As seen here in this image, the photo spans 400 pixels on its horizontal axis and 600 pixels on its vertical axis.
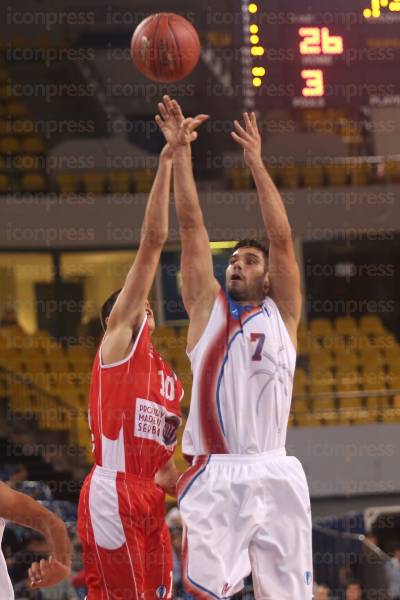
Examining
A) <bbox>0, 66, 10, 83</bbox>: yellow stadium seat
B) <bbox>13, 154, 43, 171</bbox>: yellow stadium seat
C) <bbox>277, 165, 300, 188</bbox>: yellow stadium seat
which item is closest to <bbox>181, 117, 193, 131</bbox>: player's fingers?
<bbox>277, 165, 300, 188</bbox>: yellow stadium seat

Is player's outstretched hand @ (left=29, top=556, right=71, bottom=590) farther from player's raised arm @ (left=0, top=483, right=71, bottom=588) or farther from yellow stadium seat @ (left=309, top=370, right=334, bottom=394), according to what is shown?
yellow stadium seat @ (left=309, top=370, right=334, bottom=394)

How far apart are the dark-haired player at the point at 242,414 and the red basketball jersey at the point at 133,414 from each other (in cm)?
25

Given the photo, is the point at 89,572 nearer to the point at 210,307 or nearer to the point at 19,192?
the point at 210,307

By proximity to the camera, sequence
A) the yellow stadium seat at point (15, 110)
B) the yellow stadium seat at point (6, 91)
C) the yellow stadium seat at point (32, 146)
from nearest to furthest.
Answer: the yellow stadium seat at point (32, 146) → the yellow stadium seat at point (15, 110) → the yellow stadium seat at point (6, 91)

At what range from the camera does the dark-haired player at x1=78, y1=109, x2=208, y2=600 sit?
16.2 feet

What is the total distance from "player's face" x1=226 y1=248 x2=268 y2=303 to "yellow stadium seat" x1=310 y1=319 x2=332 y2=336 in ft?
23.4

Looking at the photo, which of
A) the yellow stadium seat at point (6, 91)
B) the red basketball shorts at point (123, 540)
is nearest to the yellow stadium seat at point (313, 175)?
the yellow stadium seat at point (6, 91)

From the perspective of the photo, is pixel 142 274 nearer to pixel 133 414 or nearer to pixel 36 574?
pixel 133 414

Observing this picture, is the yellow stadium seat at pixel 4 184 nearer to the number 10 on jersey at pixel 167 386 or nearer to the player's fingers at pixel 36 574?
the number 10 on jersey at pixel 167 386

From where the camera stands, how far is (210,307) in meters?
5.00

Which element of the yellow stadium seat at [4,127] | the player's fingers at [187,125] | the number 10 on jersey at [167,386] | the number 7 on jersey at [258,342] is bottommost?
the number 10 on jersey at [167,386]

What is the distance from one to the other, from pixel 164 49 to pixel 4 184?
706 cm

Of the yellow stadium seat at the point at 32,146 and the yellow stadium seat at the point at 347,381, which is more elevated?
the yellow stadium seat at the point at 32,146

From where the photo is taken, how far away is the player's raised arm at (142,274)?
195 inches
